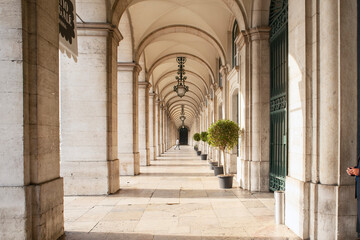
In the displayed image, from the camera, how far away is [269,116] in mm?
7848

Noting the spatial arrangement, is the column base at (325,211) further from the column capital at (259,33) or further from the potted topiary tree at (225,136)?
the column capital at (259,33)

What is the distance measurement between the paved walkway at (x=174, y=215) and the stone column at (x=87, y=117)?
0.56 meters

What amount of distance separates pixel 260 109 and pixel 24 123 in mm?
6012

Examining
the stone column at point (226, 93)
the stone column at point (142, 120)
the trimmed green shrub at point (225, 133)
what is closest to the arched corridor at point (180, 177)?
the trimmed green shrub at point (225, 133)

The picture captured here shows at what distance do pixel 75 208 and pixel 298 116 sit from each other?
16.0ft

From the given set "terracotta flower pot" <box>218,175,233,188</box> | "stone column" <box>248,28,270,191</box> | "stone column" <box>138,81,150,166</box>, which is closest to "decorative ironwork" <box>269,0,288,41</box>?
"stone column" <box>248,28,270,191</box>

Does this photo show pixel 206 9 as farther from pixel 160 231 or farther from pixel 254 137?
pixel 160 231

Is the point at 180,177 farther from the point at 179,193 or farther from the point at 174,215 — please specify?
the point at 174,215

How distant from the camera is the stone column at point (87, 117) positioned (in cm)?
737

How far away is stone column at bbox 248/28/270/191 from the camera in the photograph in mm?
7766

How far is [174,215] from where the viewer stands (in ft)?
18.2

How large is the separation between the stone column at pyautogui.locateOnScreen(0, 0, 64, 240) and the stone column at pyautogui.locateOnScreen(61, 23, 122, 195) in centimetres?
338

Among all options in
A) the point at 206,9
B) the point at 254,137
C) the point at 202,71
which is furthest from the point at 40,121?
the point at 202,71

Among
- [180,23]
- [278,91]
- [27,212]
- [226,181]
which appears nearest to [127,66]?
[180,23]
